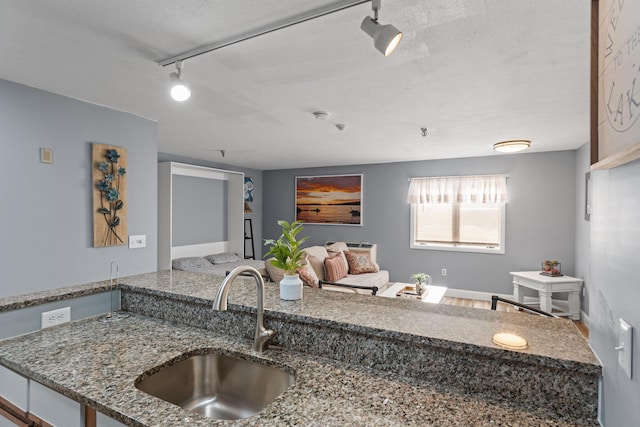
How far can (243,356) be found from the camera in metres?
1.27

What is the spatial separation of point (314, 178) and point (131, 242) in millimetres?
4329

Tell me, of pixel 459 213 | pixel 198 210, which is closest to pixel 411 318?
pixel 459 213

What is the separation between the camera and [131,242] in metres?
3.13

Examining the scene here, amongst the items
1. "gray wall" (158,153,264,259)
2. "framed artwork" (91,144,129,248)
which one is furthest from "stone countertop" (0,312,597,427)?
"gray wall" (158,153,264,259)

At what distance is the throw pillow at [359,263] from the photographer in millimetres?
5559

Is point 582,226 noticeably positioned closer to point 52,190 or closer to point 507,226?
point 507,226

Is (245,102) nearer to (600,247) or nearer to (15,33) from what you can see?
(15,33)

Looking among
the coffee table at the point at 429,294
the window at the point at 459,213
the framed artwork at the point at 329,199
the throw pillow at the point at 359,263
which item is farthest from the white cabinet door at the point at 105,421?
the framed artwork at the point at 329,199

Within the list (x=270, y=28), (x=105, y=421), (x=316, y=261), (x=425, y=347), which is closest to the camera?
(x=105, y=421)

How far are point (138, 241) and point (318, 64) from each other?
2.35 m

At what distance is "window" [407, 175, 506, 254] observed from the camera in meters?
5.47

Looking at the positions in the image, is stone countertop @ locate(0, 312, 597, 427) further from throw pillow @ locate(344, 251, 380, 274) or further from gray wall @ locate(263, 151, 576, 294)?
gray wall @ locate(263, 151, 576, 294)

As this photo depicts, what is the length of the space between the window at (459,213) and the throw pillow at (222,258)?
3252 mm

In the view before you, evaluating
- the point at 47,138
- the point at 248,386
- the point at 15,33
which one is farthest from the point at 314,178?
the point at 248,386
